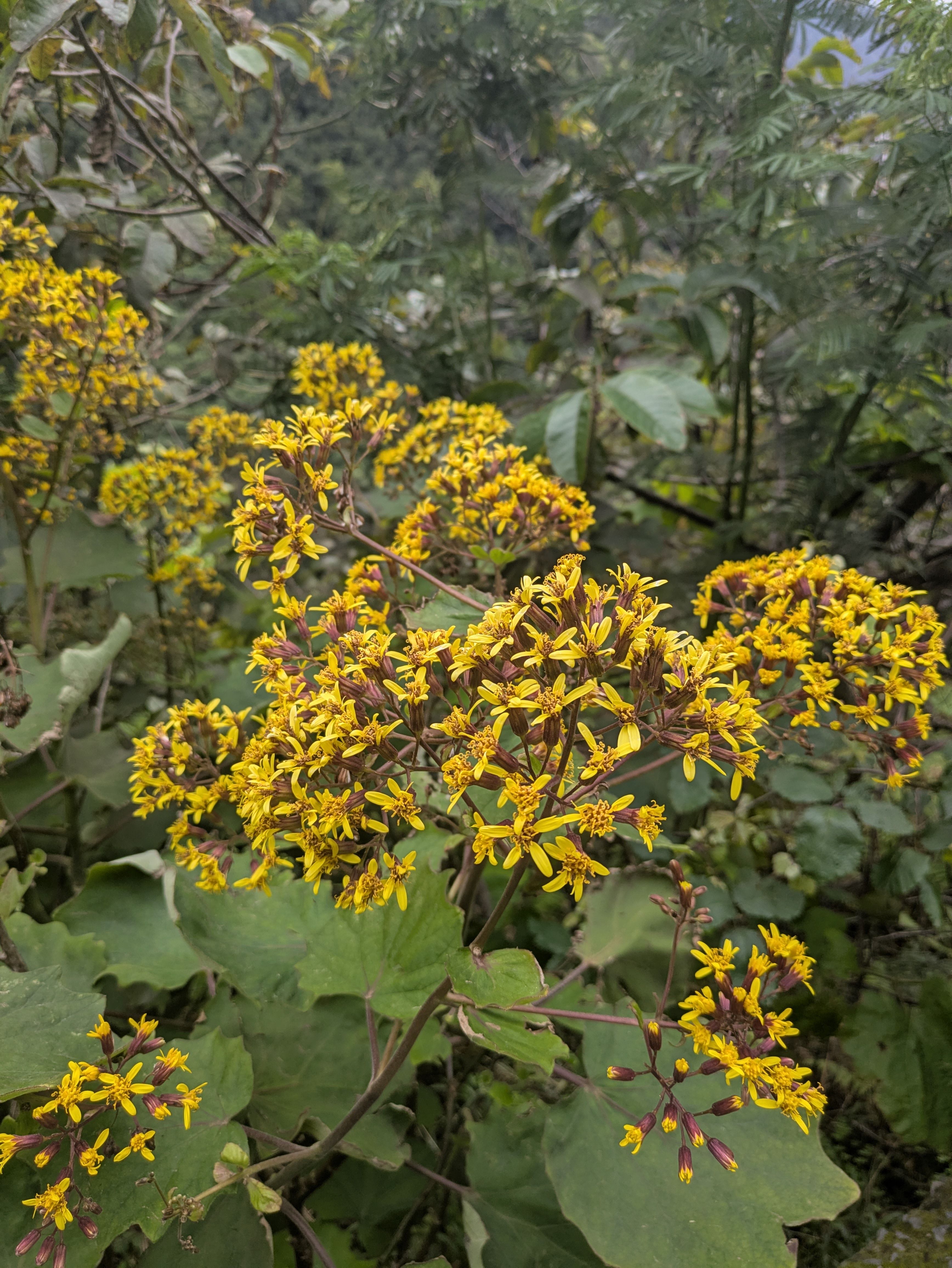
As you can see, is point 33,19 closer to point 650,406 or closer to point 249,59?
point 249,59

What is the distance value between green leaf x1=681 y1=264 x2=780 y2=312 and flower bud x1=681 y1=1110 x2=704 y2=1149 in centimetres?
164

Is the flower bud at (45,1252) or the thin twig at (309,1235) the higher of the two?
the flower bud at (45,1252)

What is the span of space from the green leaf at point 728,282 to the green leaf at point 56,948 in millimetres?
1915

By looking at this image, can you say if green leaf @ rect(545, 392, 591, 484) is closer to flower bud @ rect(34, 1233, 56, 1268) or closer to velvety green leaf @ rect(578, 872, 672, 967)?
velvety green leaf @ rect(578, 872, 672, 967)

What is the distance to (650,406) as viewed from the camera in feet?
5.15

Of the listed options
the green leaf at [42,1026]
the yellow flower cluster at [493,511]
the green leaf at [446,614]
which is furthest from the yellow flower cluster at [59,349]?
the green leaf at [42,1026]

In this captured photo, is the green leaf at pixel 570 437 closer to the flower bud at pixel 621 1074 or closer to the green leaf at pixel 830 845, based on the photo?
the green leaf at pixel 830 845

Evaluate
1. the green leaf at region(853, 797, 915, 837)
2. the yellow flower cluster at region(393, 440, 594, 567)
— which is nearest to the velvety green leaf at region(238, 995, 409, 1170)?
the yellow flower cluster at region(393, 440, 594, 567)

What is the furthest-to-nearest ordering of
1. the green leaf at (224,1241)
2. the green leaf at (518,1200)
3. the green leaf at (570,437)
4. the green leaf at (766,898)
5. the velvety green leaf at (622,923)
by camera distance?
the green leaf at (570,437), the green leaf at (766,898), the velvety green leaf at (622,923), the green leaf at (518,1200), the green leaf at (224,1241)

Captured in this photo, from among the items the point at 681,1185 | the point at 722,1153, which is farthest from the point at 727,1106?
the point at 681,1185

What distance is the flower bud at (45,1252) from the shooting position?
0.72 meters

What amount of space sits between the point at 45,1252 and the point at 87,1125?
0.43 feet

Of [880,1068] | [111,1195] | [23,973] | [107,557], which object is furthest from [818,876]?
[107,557]

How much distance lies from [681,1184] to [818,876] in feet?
1.99
